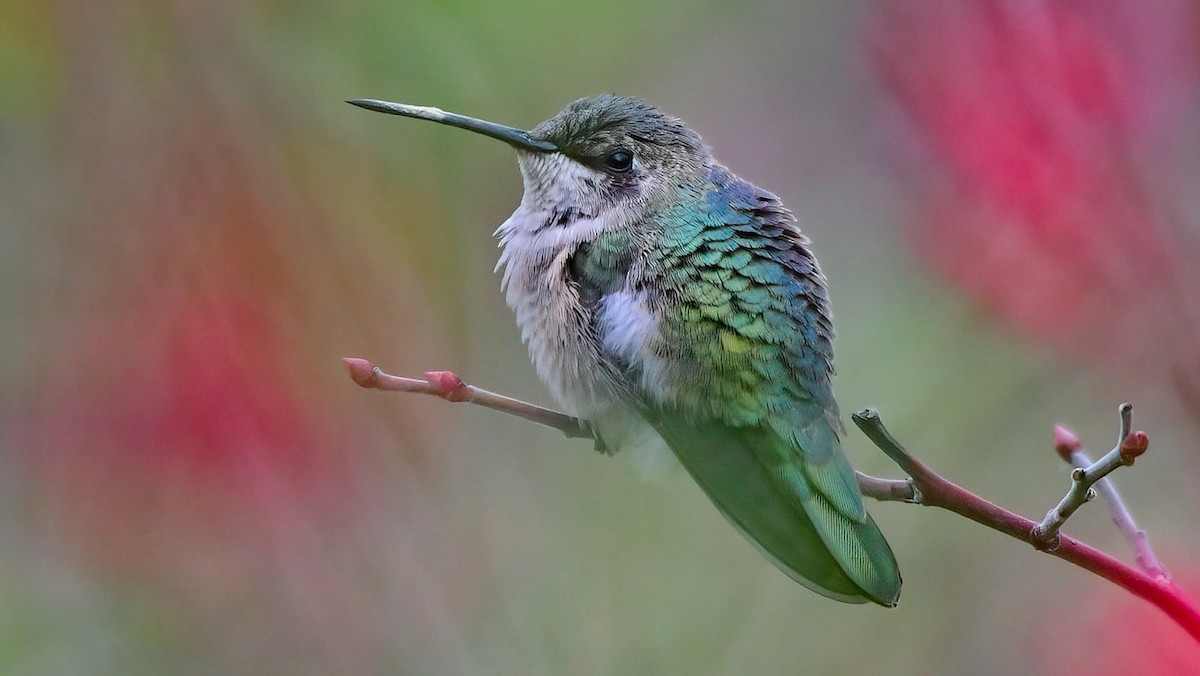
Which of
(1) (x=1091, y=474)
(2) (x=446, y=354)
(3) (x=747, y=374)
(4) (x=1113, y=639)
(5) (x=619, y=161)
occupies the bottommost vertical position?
(2) (x=446, y=354)

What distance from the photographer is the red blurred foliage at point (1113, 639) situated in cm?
212

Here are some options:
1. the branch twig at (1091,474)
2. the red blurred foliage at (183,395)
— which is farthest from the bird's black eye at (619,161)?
the branch twig at (1091,474)

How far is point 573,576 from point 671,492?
46cm

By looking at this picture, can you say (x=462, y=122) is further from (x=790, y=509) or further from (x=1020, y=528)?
(x=1020, y=528)

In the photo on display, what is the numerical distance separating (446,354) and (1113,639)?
5.34 ft

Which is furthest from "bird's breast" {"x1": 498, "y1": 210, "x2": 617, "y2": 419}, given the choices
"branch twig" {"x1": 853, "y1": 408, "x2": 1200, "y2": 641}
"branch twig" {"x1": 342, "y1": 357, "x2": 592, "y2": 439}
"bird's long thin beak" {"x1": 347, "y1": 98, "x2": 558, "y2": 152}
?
"branch twig" {"x1": 853, "y1": 408, "x2": 1200, "y2": 641}

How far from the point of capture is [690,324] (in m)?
1.76

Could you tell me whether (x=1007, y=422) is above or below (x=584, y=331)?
below

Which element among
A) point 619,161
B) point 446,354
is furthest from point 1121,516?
point 446,354

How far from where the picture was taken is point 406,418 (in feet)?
7.49

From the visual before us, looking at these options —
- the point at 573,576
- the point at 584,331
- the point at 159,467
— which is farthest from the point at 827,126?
the point at 159,467

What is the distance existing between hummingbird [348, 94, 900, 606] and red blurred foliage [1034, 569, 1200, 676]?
0.88 m

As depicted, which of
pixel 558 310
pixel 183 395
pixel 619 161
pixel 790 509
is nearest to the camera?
pixel 790 509

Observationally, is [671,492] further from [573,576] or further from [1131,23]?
[1131,23]
